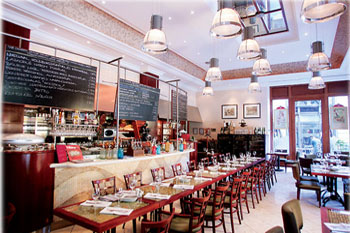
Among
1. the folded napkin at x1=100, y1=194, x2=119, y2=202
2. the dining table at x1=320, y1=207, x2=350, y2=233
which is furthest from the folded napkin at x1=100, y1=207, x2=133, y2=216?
the dining table at x1=320, y1=207, x2=350, y2=233

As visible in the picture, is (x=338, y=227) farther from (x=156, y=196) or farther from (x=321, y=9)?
(x=321, y=9)

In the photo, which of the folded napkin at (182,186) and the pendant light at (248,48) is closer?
the folded napkin at (182,186)

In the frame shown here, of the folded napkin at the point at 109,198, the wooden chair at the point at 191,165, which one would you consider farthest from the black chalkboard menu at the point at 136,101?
the folded napkin at the point at 109,198

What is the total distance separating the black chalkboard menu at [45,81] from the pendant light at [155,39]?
136cm

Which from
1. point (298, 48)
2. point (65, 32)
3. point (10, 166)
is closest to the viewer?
point (10, 166)

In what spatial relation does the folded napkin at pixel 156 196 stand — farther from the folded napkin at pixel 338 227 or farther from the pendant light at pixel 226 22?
the pendant light at pixel 226 22

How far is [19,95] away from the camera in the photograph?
352 cm

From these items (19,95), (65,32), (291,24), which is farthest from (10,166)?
(291,24)

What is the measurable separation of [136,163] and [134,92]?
5.20 ft

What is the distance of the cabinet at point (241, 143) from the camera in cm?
1058

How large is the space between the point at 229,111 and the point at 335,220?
32.6 ft

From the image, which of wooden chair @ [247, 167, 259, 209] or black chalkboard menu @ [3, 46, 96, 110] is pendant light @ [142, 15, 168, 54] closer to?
black chalkboard menu @ [3, 46, 96, 110]

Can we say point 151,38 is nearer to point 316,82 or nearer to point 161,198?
point 161,198

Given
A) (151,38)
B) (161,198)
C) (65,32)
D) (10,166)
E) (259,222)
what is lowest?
(259,222)
